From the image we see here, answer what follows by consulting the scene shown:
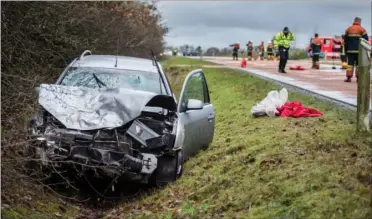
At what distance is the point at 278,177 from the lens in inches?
235

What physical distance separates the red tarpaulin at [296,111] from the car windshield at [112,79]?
10.5ft

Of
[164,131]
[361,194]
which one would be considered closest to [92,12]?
[164,131]

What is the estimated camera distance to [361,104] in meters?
7.27

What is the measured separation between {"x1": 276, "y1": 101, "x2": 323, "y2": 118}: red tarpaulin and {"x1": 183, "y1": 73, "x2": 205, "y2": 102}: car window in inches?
77.2

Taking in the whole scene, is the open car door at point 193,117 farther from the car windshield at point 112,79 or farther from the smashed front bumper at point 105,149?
the smashed front bumper at point 105,149

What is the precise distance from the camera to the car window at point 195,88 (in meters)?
8.16

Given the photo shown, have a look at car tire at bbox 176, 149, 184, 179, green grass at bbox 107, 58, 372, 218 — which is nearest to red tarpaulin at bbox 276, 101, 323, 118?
green grass at bbox 107, 58, 372, 218

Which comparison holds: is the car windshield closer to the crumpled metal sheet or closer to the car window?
the car window

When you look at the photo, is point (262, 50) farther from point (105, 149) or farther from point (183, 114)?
point (105, 149)

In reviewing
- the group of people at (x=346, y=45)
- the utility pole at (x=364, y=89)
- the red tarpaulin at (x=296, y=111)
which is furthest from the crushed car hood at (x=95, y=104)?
the group of people at (x=346, y=45)

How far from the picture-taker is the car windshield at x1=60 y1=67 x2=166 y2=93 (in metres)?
7.68

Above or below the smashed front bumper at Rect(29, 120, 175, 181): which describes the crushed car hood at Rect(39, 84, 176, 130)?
above

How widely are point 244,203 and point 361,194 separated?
126cm

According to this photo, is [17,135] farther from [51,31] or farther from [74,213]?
[51,31]
